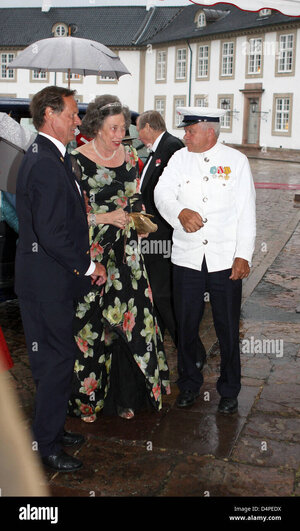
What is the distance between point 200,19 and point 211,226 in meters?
46.1

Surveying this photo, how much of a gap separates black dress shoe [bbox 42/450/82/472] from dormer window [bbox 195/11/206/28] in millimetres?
46636

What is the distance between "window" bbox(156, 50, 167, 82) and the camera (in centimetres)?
4938

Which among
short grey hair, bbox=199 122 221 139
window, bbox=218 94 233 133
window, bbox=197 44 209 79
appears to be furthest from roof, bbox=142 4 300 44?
short grey hair, bbox=199 122 221 139

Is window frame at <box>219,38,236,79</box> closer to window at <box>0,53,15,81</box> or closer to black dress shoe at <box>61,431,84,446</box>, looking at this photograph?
window at <box>0,53,15,81</box>

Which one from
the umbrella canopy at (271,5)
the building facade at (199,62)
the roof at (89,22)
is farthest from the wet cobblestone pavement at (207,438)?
the roof at (89,22)

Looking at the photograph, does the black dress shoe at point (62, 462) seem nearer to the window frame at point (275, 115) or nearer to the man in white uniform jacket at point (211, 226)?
the man in white uniform jacket at point (211, 226)

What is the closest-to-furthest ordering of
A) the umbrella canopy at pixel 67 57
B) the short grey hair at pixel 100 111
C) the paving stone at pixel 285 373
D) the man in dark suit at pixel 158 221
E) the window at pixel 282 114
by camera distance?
the short grey hair at pixel 100 111 → the paving stone at pixel 285 373 → the man in dark suit at pixel 158 221 → the umbrella canopy at pixel 67 57 → the window at pixel 282 114

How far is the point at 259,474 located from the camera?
3.45 metres

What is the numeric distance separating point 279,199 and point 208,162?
12.3 m

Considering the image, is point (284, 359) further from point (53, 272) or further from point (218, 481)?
point (53, 272)

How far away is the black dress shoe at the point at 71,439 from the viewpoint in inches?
148

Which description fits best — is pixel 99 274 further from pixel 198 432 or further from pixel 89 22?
pixel 89 22

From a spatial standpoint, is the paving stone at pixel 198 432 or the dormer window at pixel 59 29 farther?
the dormer window at pixel 59 29
